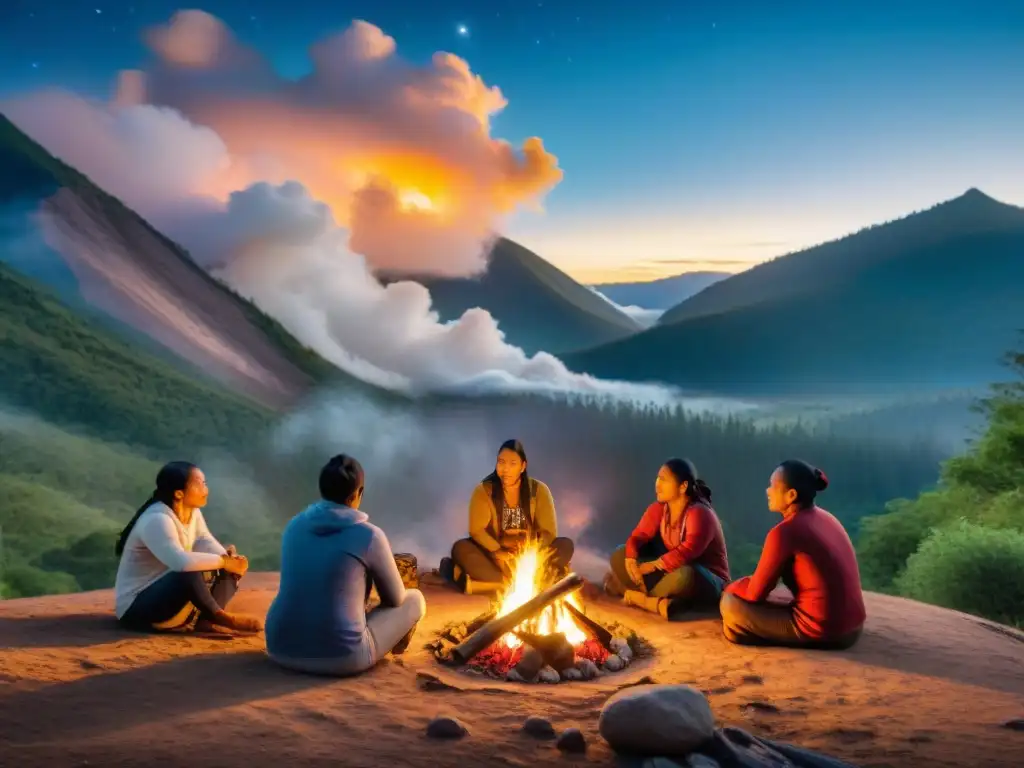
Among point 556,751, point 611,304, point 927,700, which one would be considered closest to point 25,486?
point 611,304

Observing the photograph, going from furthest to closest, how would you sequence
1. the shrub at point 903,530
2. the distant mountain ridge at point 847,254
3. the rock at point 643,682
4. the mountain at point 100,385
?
the distant mountain ridge at point 847,254 < the mountain at point 100,385 < the shrub at point 903,530 < the rock at point 643,682

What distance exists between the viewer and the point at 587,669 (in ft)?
17.9

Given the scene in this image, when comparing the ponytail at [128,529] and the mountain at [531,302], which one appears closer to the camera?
the ponytail at [128,529]

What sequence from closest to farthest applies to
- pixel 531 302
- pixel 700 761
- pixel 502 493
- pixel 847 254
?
pixel 700 761
pixel 502 493
pixel 531 302
pixel 847 254

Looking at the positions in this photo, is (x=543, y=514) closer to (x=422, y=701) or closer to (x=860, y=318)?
(x=422, y=701)

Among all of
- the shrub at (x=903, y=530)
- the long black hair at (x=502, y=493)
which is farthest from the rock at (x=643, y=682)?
the shrub at (x=903, y=530)

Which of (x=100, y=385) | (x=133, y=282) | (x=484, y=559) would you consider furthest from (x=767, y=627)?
(x=133, y=282)

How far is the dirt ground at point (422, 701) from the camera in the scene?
3734 mm

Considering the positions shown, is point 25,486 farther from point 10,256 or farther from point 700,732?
point 700,732

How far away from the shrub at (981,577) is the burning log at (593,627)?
552 centimetres

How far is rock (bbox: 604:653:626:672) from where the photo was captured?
562 cm

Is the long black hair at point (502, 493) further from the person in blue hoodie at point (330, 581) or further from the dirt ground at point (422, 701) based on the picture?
the person in blue hoodie at point (330, 581)

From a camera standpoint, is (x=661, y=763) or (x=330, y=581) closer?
(x=661, y=763)

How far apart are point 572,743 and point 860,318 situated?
1841cm
